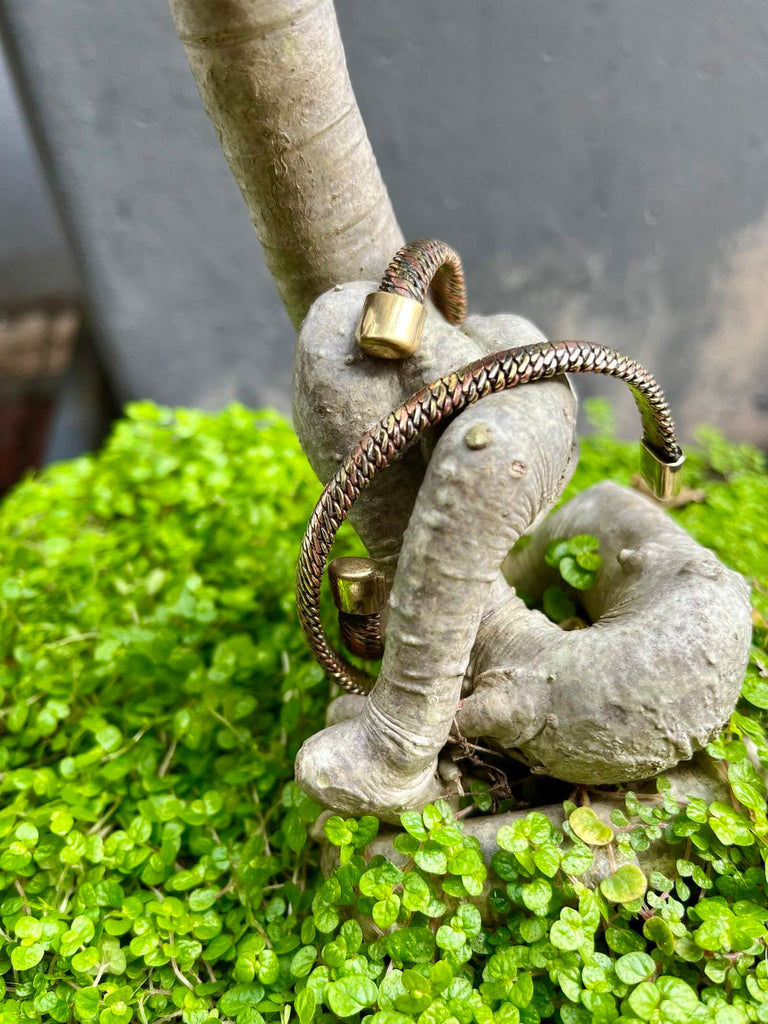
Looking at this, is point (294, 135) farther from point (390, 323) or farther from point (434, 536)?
point (434, 536)

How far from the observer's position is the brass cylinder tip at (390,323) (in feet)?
2.33

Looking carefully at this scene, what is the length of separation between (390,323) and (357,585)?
0.80 ft

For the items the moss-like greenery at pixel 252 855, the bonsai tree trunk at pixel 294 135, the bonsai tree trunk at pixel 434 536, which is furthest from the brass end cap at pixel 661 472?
the bonsai tree trunk at pixel 294 135

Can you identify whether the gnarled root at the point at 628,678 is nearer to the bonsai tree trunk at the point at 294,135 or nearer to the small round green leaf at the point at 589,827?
the small round green leaf at the point at 589,827

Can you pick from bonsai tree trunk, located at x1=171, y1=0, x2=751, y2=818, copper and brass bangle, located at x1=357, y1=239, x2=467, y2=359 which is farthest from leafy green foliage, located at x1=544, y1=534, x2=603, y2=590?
copper and brass bangle, located at x1=357, y1=239, x2=467, y2=359

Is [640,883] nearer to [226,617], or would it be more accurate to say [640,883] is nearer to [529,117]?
[226,617]

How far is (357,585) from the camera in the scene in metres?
0.76

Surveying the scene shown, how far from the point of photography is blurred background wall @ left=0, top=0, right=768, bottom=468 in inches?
59.8

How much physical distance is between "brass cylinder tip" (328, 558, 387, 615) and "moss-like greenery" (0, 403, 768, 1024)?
0.20 metres

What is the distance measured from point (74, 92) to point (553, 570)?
4.31 ft

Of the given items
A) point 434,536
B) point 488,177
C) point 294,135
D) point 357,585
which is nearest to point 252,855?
point 357,585

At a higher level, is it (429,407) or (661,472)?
(429,407)

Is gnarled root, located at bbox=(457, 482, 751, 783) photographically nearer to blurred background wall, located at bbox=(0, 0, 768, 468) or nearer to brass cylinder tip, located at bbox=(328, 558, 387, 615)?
brass cylinder tip, located at bbox=(328, 558, 387, 615)

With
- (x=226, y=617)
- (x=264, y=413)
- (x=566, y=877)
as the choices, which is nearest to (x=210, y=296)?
(x=264, y=413)
